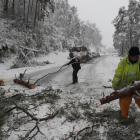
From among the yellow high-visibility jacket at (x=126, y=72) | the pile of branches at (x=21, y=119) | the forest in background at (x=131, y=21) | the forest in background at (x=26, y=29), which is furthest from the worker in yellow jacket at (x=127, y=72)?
the forest in background at (x=131, y=21)

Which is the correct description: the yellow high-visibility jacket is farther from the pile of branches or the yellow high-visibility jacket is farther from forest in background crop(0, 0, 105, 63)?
forest in background crop(0, 0, 105, 63)

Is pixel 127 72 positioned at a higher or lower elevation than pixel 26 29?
lower

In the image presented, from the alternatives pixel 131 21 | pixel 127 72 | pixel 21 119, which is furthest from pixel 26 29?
pixel 131 21

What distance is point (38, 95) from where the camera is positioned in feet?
15.4

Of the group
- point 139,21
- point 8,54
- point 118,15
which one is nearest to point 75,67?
point 8,54

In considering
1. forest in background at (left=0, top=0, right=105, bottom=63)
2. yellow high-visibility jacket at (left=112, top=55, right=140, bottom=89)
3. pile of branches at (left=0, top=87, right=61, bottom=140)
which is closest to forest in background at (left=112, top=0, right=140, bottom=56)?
forest in background at (left=0, top=0, right=105, bottom=63)

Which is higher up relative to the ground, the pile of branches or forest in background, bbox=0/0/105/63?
forest in background, bbox=0/0/105/63

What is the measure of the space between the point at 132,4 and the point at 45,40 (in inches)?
722

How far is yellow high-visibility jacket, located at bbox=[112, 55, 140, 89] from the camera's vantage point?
2.82 metres

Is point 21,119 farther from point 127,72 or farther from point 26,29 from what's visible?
point 26,29

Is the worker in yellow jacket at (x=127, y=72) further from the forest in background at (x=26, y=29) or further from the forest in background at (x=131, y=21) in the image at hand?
the forest in background at (x=131, y=21)

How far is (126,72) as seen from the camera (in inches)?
113

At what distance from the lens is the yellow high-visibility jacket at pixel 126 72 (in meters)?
2.82

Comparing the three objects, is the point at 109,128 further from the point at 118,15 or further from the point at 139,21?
the point at 118,15
